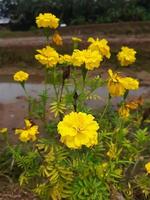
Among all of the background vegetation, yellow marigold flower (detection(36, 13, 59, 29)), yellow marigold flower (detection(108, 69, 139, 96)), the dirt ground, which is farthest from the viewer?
the background vegetation

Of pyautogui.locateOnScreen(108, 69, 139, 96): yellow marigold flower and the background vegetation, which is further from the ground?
pyautogui.locateOnScreen(108, 69, 139, 96): yellow marigold flower

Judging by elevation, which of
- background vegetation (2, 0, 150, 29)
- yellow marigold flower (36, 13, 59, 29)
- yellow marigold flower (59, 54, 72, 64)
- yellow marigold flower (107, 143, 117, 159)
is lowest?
background vegetation (2, 0, 150, 29)

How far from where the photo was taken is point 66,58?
10.2ft

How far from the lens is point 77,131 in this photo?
224cm

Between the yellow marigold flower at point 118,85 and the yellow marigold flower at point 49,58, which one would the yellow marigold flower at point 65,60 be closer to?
the yellow marigold flower at point 49,58

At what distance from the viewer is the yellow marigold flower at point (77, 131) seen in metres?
2.22

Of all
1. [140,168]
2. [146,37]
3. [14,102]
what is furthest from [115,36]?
[140,168]

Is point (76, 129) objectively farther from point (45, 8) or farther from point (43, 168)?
point (45, 8)

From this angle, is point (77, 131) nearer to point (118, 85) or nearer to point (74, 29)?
point (118, 85)

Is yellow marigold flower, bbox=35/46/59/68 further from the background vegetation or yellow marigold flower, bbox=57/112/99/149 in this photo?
the background vegetation

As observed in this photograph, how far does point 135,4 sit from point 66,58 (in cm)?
614

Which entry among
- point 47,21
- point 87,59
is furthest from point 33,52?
point 87,59

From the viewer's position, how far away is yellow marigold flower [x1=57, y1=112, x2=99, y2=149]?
2.22 m

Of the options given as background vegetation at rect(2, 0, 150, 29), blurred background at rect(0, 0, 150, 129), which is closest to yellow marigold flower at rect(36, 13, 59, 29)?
blurred background at rect(0, 0, 150, 129)
